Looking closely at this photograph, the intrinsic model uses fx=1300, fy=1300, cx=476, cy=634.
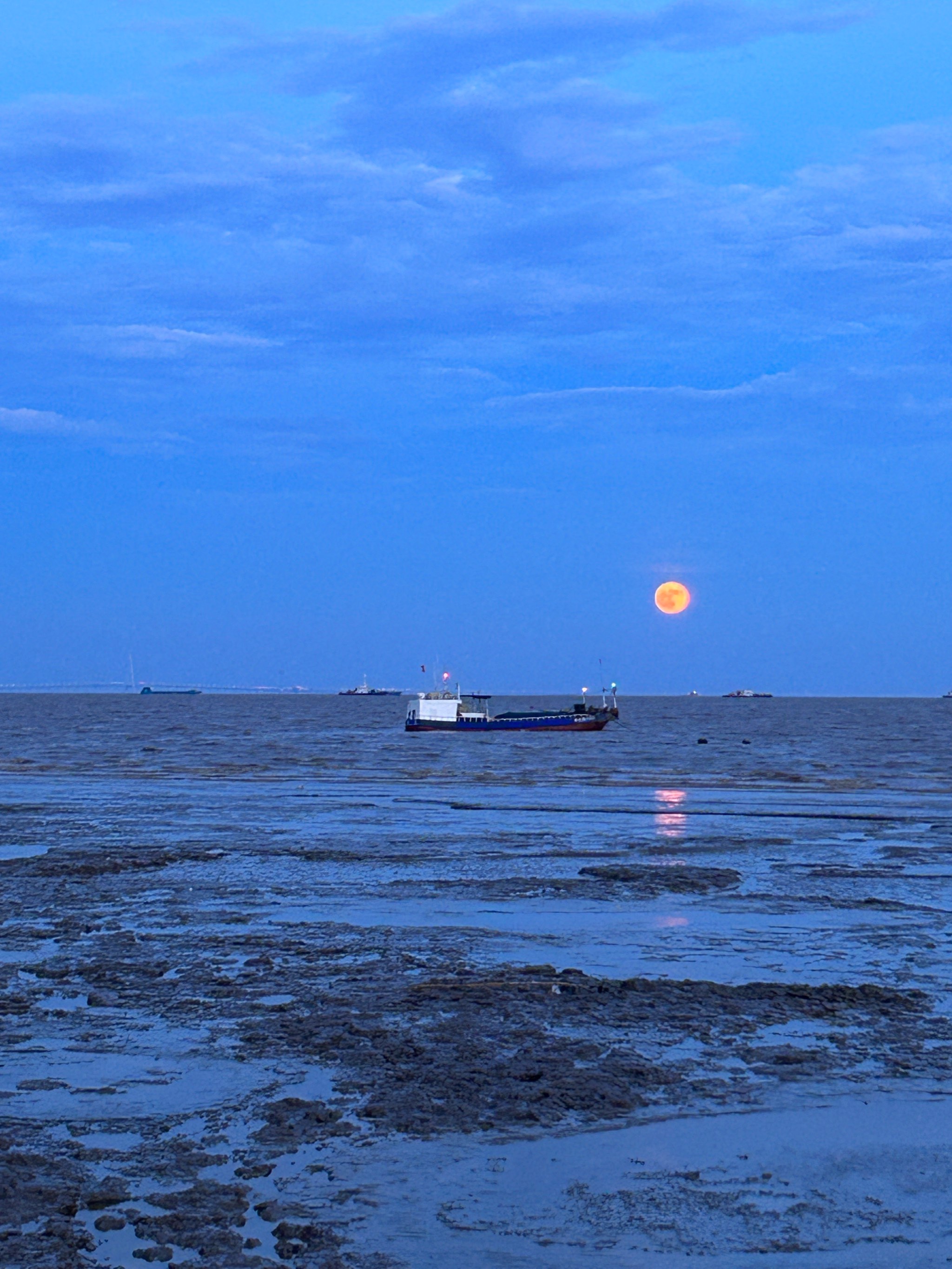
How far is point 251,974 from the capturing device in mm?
13547

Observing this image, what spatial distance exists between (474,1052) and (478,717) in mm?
96992

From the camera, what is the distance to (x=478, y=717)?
10744 cm

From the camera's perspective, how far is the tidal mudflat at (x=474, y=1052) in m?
7.24

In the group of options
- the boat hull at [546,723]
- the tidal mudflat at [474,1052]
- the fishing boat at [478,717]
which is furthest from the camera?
the boat hull at [546,723]

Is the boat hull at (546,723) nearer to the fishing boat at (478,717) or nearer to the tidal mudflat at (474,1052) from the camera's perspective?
the fishing boat at (478,717)

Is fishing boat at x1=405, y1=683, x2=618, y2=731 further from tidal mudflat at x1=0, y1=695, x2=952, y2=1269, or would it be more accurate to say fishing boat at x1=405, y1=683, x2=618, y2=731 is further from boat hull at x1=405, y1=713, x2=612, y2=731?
tidal mudflat at x1=0, y1=695, x2=952, y2=1269

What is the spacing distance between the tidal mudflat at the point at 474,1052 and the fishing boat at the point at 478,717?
79508 mm

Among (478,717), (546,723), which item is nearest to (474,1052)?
(478,717)

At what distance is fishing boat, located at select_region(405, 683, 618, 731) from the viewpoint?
106750 mm

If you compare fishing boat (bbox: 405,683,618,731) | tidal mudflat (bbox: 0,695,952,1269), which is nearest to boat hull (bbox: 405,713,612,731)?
fishing boat (bbox: 405,683,618,731)

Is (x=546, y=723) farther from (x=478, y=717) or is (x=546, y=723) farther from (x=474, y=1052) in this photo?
(x=474, y=1052)

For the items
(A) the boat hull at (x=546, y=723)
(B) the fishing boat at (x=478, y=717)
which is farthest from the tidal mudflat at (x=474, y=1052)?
(A) the boat hull at (x=546, y=723)

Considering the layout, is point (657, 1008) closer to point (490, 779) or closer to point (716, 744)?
point (490, 779)

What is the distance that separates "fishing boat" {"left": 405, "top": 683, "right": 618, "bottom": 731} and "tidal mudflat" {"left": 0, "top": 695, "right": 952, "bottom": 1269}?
7951cm
